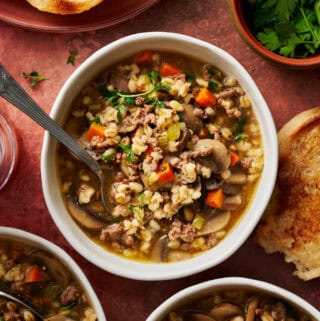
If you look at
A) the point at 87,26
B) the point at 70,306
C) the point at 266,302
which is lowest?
the point at 266,302

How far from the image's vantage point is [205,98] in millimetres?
3402

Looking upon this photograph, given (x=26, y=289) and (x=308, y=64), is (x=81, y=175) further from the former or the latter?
(x=308, y=64)

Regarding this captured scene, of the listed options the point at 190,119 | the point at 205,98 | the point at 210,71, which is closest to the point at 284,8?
the point at 210,71

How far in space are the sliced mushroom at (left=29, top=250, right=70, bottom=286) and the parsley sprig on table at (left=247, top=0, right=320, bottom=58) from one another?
1.54 metres

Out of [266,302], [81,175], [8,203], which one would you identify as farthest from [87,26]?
[266,302]

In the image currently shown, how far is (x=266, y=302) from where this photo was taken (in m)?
3.58

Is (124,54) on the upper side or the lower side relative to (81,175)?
upper

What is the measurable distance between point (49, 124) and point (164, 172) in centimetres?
59

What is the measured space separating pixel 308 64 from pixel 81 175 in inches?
49.9

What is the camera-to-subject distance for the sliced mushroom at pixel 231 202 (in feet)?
11.4

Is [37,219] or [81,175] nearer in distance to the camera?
[81,175]

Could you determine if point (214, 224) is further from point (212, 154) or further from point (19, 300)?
point (19, 300)

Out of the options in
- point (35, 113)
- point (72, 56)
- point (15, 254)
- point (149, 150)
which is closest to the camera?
point (35, 113)

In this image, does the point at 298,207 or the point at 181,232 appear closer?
the point at 181,232
